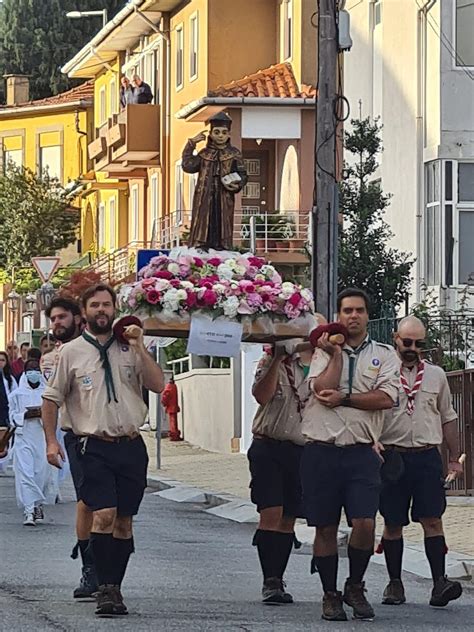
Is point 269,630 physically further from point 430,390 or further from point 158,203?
point 158,203

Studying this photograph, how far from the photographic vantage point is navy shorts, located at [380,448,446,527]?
11453mm

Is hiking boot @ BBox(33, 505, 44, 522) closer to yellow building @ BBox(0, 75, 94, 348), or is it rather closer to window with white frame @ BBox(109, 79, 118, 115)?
window with white frame @ BBox(109, 79, 118, 115)

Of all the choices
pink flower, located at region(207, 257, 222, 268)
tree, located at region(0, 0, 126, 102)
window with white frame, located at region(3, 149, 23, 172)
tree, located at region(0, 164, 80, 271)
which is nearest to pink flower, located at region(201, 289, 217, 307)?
pink flower, located at region(207, 257, 222, 268)

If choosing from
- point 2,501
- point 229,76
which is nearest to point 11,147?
point 229,76

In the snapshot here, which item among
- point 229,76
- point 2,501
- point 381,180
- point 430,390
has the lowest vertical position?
point 2,501

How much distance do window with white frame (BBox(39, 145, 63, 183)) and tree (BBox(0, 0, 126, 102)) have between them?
41.4 feet

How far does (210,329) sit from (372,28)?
788 inches

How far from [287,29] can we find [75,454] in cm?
2523

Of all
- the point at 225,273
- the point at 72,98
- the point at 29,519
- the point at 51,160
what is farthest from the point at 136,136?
the point at 225,273

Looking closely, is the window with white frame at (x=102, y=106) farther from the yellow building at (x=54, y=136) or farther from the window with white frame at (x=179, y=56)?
the window with white frame at (x=179, y=56)

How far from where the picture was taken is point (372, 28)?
1203 inches

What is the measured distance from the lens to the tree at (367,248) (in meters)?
22.6

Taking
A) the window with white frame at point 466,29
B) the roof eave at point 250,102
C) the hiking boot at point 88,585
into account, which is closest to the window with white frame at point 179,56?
the roof eave at point 250,102

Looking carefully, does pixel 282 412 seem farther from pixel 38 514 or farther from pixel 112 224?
pixel 112 224
